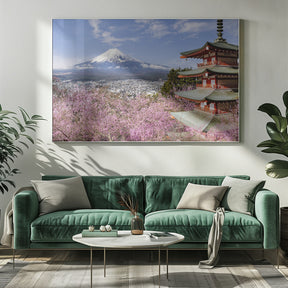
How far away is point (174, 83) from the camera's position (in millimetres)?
4953

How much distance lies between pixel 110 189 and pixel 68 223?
0.77 meters

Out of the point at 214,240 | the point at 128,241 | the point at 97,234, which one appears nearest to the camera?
the point at 128,241

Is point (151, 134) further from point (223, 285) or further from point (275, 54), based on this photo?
point (223, 285)

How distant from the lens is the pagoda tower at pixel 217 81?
4.93 meters

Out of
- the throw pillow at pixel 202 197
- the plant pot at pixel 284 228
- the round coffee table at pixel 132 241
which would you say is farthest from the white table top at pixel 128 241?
the plant pot at pixel 284 228

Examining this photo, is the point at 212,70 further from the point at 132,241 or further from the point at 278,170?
the point at 132,241

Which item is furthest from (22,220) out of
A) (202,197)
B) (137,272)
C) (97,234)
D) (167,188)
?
(202,197)

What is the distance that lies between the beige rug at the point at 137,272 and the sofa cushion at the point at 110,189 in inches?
20.6

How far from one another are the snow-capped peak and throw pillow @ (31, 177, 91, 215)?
144cm

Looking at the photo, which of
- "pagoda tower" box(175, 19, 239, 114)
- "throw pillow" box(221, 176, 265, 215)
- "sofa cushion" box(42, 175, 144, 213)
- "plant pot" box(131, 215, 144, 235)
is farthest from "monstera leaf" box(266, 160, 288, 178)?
"plant pot" box(131, 215, 144, 235)

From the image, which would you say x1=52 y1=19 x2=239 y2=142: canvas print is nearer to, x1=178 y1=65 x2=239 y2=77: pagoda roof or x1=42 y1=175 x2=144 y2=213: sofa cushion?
x1=178 y1=65 x2=239 y2=77: pagoda roof

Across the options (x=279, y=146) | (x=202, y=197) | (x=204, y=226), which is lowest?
(x=204, y=226)

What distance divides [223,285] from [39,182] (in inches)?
83.6

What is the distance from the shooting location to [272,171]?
423 centimetres
